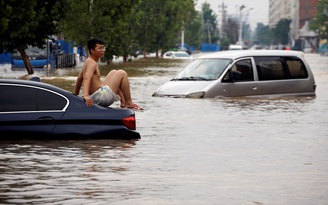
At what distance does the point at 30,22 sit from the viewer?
3956 centimetres

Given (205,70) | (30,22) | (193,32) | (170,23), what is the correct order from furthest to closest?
(193,32) < (170,23) < (30,22) < (205,70)

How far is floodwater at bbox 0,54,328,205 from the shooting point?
1012 cm

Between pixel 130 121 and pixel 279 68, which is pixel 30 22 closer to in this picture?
pixel 279 68

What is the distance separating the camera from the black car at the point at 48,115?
14.5 m

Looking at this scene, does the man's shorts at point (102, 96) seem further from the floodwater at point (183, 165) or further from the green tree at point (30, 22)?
the green tree at point (30, 22)

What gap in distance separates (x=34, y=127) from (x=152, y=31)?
266 feet

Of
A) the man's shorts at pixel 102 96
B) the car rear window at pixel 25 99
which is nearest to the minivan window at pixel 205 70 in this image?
the man's shorts at pixel 102 96

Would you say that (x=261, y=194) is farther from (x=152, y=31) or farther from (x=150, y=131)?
(x=152, y=31)

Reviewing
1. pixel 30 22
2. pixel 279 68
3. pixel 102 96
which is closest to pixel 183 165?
pixel 102 96

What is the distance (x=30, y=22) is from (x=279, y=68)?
1547 centimetres

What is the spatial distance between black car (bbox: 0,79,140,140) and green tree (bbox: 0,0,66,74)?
20467mm

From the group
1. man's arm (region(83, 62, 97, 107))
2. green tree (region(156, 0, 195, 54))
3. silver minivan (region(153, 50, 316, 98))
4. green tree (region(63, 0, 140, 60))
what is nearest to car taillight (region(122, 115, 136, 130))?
man's arm (region(83, 62, 97, 107))

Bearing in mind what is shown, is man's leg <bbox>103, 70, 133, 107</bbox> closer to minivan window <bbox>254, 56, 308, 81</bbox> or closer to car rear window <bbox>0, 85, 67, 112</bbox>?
car rear window <bbox>0, 85, 67, 112</bbox>

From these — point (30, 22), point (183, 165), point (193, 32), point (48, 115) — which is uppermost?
point (30, 22)
